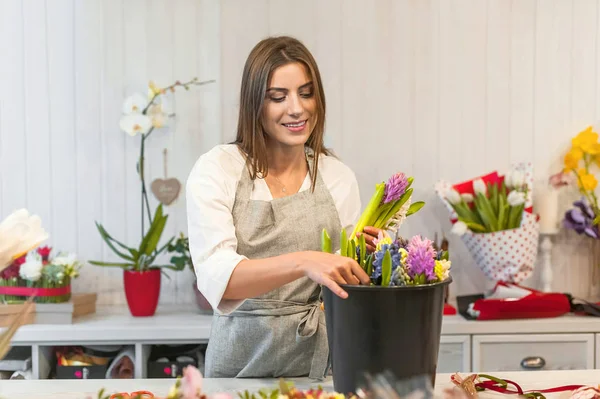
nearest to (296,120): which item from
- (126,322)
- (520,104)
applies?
(126,322)

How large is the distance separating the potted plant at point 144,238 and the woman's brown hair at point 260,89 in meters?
1.12

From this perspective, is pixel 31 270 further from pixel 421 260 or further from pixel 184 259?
pixel 421 260

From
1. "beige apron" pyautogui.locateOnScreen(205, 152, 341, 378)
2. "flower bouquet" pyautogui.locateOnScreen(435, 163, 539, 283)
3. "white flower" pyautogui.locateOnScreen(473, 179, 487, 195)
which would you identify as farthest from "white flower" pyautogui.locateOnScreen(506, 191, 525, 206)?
"beige apron" pyautogui.locateOnScreen(205, 152, 341, 378)

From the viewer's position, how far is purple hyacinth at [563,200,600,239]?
3105mm

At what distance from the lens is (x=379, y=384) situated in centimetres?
83

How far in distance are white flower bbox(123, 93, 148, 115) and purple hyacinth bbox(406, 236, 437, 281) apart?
6.63 ft

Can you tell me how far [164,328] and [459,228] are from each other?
1.21m

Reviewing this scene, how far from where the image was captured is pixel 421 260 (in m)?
1.29

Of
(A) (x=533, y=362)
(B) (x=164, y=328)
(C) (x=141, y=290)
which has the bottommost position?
(A) (x=533, y=362)

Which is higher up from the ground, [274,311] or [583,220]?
[583,220]

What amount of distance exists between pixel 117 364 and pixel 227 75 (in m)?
1.26

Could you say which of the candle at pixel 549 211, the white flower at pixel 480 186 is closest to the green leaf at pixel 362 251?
the white flower at pixel 480 186

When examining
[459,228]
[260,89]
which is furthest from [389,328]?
[459,228]

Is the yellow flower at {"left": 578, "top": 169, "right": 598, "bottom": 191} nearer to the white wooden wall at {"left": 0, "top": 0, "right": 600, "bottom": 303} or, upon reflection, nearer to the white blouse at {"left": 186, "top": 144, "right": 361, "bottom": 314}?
the white wooden wall at {"left": 0, "top": 0, "right": 600, "bottom": 303}
